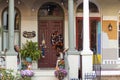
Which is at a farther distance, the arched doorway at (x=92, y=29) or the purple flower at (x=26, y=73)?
the arched doorway at (x=92, y=29)

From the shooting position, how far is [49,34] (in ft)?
69.7

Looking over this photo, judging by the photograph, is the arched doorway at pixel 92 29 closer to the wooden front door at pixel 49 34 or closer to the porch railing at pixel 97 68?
the wooden front door at pixel 49 34

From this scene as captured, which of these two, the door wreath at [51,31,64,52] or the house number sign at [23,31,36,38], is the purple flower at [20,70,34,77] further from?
the door wreath at [51,31,64,52]

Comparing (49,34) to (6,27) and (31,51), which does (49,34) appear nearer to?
(31,51)

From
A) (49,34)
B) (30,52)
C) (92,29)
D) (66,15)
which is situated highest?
(66,15)

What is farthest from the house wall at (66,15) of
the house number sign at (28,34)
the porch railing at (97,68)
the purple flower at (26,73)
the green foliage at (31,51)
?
the purple flower at (26,73)

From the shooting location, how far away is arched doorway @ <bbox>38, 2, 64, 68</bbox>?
69.3 ft

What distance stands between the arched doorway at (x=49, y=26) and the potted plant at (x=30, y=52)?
1.15m


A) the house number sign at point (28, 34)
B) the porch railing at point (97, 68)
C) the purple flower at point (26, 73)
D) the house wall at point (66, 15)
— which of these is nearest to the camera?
the purple flower at point (26, 73)

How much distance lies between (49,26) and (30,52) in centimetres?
220

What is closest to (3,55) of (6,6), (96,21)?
(6,6)

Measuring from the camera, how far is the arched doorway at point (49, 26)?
21.1 meters

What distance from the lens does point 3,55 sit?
18172mm

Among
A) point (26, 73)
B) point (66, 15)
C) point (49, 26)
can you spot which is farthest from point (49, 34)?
point (26, 73)
